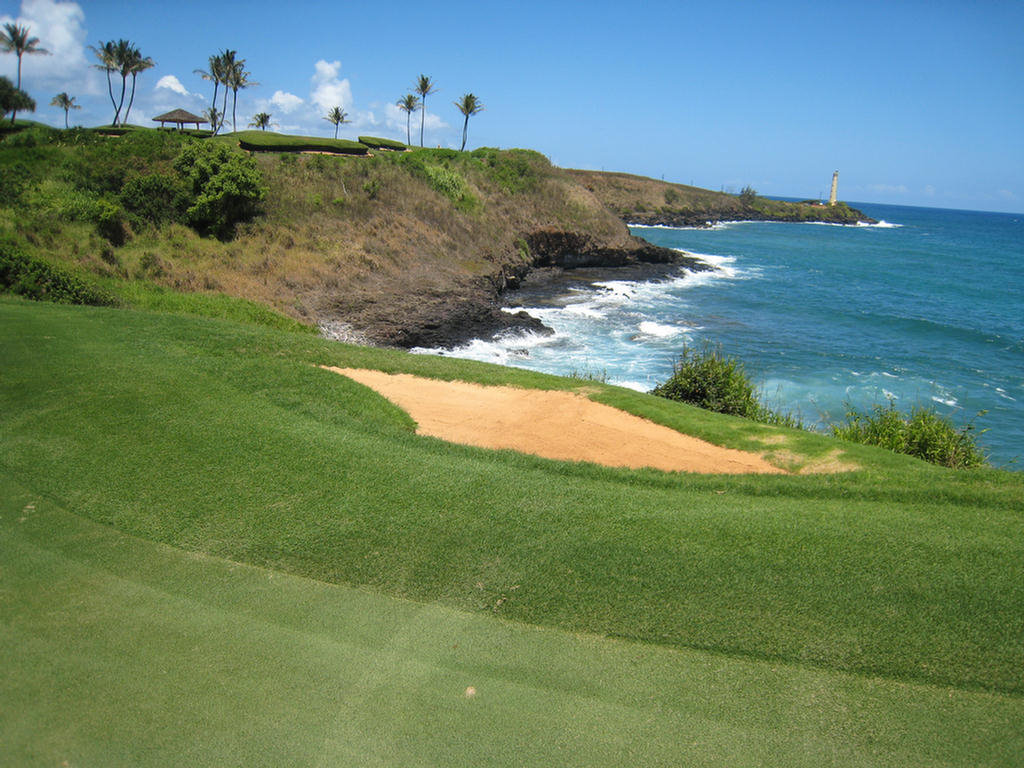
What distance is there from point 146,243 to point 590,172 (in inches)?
3640

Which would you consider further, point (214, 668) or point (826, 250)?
point (826, 250)

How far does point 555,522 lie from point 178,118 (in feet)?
168

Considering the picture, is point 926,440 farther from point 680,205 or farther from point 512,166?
point 680,205

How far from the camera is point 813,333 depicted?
122 ft

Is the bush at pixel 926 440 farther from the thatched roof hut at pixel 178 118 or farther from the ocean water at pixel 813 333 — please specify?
the thatched roof hut at pixel 178 118

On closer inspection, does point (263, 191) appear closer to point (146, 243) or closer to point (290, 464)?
point (146, 243)

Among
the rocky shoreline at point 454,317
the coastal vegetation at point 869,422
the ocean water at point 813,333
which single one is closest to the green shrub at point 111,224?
the rocky shoreline at point 454,317

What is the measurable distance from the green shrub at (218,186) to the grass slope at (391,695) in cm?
2783

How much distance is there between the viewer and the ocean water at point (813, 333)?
26.7 m

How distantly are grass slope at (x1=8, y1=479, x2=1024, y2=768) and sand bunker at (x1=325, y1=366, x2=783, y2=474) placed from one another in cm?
547

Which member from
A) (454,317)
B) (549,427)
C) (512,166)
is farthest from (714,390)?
(512,166)

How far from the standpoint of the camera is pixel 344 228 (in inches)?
1416

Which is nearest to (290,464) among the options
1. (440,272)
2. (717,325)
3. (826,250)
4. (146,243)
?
(146,243)

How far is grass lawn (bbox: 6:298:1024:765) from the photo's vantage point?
5.28 metres
